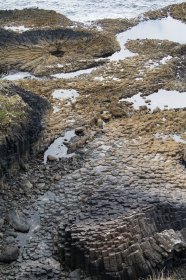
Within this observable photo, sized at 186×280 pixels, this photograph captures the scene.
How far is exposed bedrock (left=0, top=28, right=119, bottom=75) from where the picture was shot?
36.3 meters

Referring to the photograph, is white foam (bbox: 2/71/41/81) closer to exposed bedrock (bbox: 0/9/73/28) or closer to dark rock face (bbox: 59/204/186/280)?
exposed bedrock (bbox: 0/9/73/28)

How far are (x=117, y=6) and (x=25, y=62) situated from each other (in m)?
19.1

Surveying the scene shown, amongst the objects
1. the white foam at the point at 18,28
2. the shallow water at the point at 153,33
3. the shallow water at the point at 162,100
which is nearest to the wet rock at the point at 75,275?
the shallow water at the point at 162,100

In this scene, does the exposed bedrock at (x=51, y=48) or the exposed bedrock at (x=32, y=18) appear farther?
the exposed bedrock at (x=32, y=18)

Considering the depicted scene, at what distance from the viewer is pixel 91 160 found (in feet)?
80.8

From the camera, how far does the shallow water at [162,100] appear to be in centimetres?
2986

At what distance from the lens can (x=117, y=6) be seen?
169 ft

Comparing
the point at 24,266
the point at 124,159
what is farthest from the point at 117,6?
the point at 24,266

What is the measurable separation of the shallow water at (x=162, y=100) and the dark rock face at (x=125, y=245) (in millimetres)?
11372

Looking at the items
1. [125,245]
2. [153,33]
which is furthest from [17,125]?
[153,33]

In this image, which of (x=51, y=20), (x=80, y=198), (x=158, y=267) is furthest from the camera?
(x=51, y=20)

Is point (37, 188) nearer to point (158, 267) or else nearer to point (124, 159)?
point (124, 159)

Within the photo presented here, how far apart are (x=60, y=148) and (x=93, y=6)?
2971 cm

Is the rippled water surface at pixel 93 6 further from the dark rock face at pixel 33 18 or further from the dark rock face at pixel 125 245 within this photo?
the dark rock face at pixel 125 245
